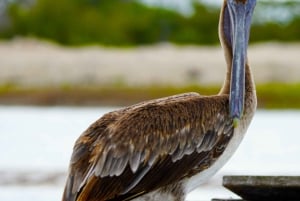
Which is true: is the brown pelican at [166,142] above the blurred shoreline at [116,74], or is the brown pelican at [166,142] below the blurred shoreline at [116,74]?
below

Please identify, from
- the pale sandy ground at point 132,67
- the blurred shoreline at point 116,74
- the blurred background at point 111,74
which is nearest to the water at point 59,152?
the blurred background at point 111,74

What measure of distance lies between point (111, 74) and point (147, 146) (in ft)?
76.9

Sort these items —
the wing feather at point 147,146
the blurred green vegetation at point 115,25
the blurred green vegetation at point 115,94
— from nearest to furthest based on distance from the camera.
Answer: the wing feather at point 147,146 < the blurred green vegetation at point 115,94 < the blurred green vegetation at point 115,25

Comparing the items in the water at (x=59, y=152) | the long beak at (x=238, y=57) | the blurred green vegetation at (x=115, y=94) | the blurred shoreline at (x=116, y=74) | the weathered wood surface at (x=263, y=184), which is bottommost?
the weathered wood surface at (x=263, y=184)

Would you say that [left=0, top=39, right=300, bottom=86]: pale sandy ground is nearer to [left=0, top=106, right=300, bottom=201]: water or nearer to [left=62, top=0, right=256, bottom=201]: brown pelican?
[left=0, top=106, right=300, bottom=201]: water

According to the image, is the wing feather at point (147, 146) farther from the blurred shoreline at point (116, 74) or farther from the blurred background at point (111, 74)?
the blurred shoreline at point (116, 74)

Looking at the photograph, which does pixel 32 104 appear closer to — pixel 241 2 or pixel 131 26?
pixel 131 26

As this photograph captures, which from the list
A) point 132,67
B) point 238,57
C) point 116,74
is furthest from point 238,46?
point 132,67

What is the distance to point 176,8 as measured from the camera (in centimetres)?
5350

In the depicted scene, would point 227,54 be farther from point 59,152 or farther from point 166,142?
point 59,152

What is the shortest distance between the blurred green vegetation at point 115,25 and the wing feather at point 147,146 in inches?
1342

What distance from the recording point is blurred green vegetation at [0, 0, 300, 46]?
4244cm

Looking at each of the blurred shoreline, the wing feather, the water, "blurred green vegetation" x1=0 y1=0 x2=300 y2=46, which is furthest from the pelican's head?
"blurred green vegetation" x1=0 y1=0 x2=300 y2=46

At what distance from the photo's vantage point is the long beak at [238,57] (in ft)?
19.7
